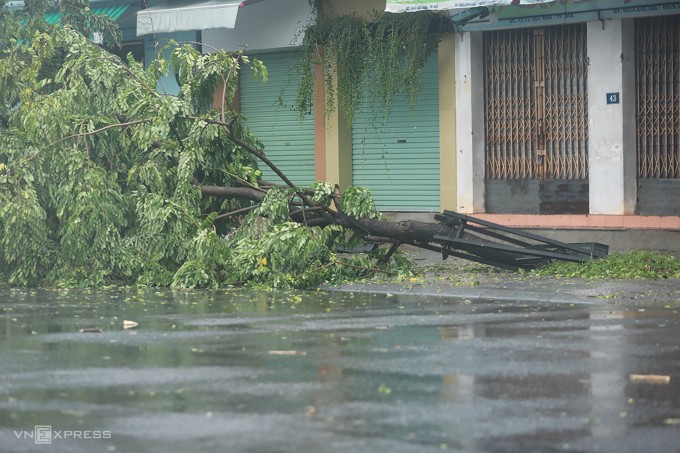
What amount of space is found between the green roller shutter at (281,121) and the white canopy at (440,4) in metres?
4.22

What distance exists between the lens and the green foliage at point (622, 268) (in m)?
14.2

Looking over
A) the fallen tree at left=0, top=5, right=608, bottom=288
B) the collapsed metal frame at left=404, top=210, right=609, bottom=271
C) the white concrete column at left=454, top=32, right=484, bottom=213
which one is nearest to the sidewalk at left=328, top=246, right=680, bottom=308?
the collapsed metal frame at left=404, top=210, right=609, bottom=271

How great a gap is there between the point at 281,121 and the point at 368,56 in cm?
310

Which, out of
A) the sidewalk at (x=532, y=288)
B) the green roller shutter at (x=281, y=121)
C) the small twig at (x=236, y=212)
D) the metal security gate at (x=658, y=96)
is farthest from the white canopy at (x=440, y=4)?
the small twig at (x=236, y=212)

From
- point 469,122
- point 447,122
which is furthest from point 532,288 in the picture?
point 447,122

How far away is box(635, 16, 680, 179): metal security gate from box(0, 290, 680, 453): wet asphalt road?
6989 millimetres

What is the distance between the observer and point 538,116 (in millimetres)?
19188

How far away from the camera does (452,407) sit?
6.76 metres

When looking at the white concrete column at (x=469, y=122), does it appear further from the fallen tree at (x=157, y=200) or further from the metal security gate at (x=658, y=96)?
the fallen tree at (x=157, y=200)

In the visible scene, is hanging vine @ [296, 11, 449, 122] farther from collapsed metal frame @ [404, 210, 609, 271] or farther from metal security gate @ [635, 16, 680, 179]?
collapsed metal frame @ [404, 210, 609, 271]

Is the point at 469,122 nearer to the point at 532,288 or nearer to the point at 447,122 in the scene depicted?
the point at 447,122

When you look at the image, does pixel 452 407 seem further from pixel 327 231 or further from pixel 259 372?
pixel 327 231

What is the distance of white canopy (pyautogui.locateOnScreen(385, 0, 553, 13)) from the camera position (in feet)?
55.5

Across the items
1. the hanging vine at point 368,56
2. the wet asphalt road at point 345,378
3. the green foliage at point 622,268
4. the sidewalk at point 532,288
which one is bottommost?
the wet asphalt road at point 345,378
